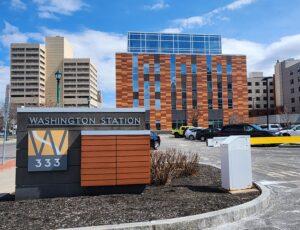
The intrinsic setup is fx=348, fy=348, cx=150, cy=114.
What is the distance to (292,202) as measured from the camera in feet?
25.1

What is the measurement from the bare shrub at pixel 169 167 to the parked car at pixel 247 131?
63.9 ft

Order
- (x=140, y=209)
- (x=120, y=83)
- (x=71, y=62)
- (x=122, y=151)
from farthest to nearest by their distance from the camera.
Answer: (x=71, y=62) < (x=120, y=83) < (x=122, y=151) < (x=140, y=209)

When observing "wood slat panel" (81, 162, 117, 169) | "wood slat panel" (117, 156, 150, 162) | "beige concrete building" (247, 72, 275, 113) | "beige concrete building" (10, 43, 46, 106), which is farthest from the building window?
"wood slat panel" (81, 162, 117, 169)

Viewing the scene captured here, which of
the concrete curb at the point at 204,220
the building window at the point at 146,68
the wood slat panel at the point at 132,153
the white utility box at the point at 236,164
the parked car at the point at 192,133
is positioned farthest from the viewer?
the building window at the point at 146,68

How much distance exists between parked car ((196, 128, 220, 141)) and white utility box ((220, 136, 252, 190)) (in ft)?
99.6

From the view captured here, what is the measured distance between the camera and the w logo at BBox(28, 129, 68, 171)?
787 centimetres

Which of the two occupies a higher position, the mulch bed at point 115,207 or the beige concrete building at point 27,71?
the beige concrete building at point 27,71

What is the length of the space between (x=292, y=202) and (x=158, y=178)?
3333 millimetres

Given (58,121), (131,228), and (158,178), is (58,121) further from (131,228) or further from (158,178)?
(131,228)

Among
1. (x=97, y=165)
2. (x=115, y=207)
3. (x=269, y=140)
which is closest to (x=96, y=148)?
(x=97, y=165)

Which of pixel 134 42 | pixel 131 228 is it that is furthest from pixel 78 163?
pixel 134 42

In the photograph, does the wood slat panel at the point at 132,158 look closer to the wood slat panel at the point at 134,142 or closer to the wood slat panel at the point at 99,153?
the wood slat panel at the point at 99,153

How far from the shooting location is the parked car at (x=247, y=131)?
96.1 feet

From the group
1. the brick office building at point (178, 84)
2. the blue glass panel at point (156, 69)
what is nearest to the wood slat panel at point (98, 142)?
the brick office building at point (178, 84)
